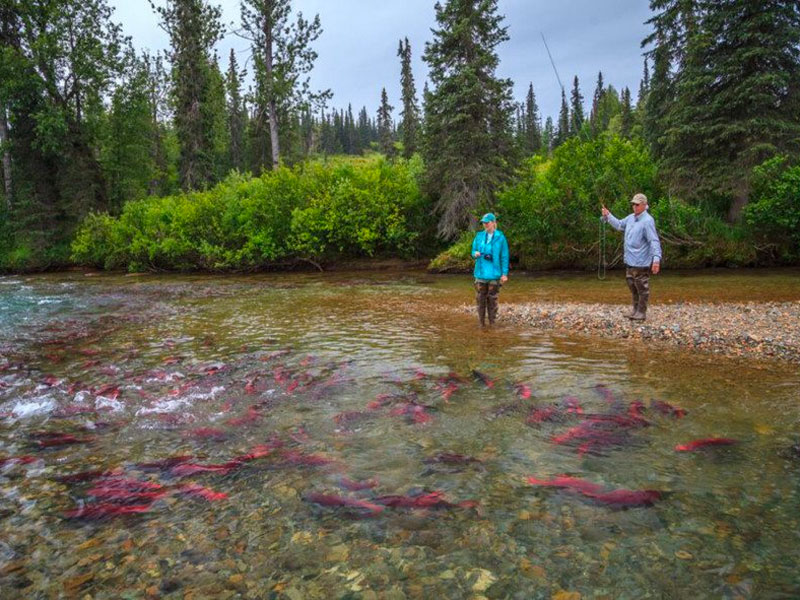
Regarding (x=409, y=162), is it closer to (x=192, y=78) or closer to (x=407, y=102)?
(x=192, y=78)

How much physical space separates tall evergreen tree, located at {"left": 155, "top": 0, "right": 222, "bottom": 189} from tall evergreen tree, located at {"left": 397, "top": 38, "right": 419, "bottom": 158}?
86.4 feet

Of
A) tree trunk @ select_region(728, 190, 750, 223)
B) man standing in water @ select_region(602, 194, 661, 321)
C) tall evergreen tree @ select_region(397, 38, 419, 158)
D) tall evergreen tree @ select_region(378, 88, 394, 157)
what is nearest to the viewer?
man standing in water @ select_region(602, 194, 661, 321)

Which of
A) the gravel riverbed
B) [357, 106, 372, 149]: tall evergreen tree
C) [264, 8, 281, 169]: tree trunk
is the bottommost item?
the gravel riverbed

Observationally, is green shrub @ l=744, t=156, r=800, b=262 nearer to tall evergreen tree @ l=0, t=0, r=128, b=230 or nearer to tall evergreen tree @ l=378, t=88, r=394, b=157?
Answer: tall evergreen tree @ l=0, t=0, r=128, b=230

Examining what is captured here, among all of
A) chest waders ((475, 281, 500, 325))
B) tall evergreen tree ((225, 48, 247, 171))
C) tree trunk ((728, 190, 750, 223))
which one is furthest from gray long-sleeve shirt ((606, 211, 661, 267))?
tall evergreen tree ((225, 48, 247, 171))

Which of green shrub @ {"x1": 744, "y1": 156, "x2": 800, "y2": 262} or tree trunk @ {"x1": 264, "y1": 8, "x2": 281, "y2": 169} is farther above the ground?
tree trunk @ {"x1": 264, "y1": 8, "x2": 281, "y2": 169}

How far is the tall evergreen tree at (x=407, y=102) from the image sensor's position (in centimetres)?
6119

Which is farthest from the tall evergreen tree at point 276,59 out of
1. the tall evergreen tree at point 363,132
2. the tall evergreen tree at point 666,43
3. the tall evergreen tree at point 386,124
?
the tall evergreen tree at point 363,132

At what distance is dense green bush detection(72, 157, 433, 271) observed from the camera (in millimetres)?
27359

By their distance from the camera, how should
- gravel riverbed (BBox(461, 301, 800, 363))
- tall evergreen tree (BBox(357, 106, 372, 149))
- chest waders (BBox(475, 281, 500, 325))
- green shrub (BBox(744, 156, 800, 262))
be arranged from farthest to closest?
tall evergreen tree (BBox(357, 106, 372, 149)) < green shrub (BBox(744, 156, 800, 262)) < chest waders (BBox(475, 281, 500, 325)) < gravel riverbed (BBox(461, 301, 800, 363))

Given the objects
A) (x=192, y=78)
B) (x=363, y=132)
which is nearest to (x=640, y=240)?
(x=192, y=78)

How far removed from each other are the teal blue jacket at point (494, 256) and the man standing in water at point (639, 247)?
217cm

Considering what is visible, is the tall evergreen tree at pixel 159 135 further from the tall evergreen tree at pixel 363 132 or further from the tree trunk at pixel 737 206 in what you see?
the tall evergreen tree at pixel 363 132

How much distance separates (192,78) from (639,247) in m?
39.1
